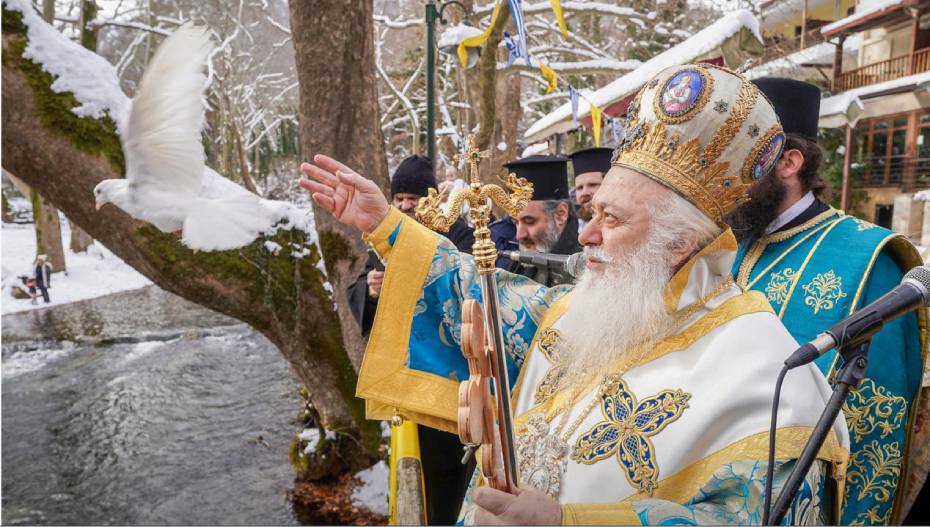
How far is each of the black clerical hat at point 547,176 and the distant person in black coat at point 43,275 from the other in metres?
17.6

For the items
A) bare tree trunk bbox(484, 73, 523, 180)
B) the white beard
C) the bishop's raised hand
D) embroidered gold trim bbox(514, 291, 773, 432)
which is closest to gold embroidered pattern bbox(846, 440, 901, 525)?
embroidered gold trim bbox(514, 291, 773, 432)

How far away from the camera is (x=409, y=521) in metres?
3.09

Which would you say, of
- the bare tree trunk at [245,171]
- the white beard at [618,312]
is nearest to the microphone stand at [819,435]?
the white beard at [618,312]

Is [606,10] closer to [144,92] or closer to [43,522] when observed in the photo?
[144,92]

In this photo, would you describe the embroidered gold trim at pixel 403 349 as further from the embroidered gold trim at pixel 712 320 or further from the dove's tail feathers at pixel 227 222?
the dove's tail feathers at pixel 227 222

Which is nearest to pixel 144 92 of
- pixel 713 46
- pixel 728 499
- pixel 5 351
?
pixel 728 499

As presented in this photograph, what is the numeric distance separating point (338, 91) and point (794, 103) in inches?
137

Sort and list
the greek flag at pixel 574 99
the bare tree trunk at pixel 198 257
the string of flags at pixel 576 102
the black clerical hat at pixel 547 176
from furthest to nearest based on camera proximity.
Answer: the greek flag at pixel 574 99, the string of flags at pixel 576 102, the bare tree trunk at pixel 198 257, the black clerical hat at pixel 547 176

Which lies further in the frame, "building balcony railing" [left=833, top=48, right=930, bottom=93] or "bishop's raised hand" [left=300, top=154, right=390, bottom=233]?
"building balcony railing" [left=833, top=48, right=930, bottom=93]

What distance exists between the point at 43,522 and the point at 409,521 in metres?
5.00

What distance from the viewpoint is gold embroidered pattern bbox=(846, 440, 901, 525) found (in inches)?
71.5

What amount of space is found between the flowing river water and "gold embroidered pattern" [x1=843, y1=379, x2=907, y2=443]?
5235 millimetres

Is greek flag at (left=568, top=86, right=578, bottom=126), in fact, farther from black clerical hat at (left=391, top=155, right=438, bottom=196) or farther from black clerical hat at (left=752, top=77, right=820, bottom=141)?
black clerical hat at (left=752, top=77, right=820, bottom=141)

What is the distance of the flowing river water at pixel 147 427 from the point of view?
248 inches
